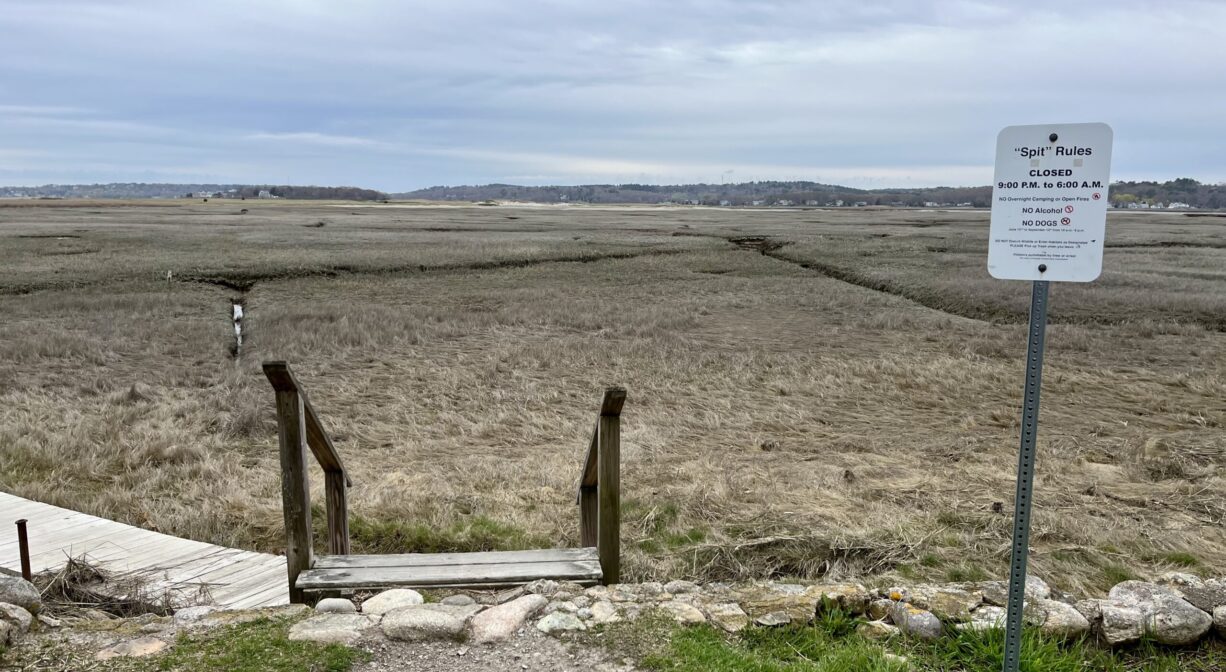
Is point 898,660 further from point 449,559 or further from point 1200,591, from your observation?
point 449,559

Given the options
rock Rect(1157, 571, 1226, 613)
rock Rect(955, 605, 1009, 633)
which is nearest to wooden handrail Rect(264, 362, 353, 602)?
rock Rect(955, 605, 1009, 633)

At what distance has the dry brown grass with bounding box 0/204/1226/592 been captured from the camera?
24.4ft

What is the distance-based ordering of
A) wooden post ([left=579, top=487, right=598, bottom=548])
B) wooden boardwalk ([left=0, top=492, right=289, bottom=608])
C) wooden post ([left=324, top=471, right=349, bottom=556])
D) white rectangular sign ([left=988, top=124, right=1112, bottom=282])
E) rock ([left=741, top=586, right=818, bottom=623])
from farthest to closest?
wooden post ([left=579, top=487, right=598, bottom=548]), wooden post ([left=324, top=471, right=349, bottom=556]), wooden boardwalk ([left=0, top=492, right=289, bottom=608]), rock ([left=741, top=586, right=818, bottom=623]), white rectangular sign ([left=988, top=124, right=1112, bottom=282])

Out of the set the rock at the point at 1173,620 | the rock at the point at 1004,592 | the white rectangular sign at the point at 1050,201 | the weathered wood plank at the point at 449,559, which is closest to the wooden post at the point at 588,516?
the weathered wood plank at the point at 449,559

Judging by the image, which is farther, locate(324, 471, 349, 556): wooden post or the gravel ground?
locate(324, 471, 349, 556): wooden post

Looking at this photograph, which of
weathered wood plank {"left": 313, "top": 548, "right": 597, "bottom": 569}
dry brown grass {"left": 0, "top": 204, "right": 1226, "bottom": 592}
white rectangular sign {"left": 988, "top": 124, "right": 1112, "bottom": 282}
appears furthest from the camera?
dry brown grass {"left": 0, "top": 204, "right": 1226, "bottom": 592}

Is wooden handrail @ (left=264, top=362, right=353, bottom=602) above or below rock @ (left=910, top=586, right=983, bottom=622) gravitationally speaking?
above

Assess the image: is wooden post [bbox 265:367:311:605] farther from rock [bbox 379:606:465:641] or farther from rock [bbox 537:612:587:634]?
rock [bbox 537:612:587:634]

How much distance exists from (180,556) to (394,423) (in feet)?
17.6

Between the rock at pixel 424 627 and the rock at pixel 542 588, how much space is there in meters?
0.60

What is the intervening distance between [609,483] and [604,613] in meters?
0.82

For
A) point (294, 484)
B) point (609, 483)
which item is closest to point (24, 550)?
point (294, 484)

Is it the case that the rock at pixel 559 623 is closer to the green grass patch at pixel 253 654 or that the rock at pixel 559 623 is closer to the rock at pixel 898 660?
the green grass patch at pixel 253 654

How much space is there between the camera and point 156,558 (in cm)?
636
